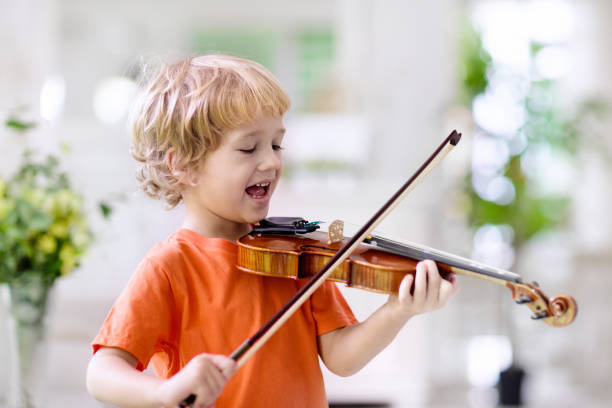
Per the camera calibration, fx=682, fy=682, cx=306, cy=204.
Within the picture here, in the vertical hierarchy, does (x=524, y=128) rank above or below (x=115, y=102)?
below

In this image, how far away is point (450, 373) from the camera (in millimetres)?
3922

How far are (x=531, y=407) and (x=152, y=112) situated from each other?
313 centimetres

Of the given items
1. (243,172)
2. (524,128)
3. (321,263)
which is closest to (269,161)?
(243,172)

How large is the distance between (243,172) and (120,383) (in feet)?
1.02

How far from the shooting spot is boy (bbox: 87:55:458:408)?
0.86 metres

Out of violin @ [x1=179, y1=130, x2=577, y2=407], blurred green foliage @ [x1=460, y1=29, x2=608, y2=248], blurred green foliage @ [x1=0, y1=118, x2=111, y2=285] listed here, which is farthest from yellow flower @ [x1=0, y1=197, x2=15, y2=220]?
blurred green foliage @ [x1=460, y1=29, x2=608, y2=248]

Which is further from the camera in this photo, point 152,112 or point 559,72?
point 559,72

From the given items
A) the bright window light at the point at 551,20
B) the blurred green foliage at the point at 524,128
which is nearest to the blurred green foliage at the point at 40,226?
the blurred green foliage at the point at 524,128

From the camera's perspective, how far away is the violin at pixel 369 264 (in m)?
0.84

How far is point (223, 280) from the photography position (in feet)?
3.01

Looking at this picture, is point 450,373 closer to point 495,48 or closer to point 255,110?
point 495,48

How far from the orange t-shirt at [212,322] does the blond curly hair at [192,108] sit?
Result: 11 cm

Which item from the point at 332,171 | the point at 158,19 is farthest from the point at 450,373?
the point at 158,19

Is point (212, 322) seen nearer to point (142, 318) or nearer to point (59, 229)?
point (142, 318)
